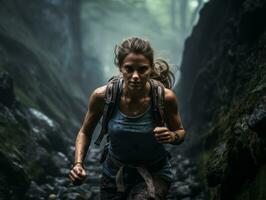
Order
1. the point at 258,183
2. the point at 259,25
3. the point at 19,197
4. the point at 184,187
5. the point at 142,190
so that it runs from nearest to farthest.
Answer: the point at 142,190, the point at 258,183, the point at 19,197, the point at 184,187, the point at 259,25

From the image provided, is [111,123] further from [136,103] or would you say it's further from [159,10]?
[159,10]

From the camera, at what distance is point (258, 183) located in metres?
5.11

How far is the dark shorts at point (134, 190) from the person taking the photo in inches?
167

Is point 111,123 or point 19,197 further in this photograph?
point 19,197

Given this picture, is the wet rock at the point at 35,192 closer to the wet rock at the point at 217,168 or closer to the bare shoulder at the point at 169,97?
the wet rock at the point at 217,168

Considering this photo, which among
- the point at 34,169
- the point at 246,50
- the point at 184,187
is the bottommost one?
the point at 184,187

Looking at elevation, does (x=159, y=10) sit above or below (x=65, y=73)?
above

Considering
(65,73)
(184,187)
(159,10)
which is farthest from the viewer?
(159,10)

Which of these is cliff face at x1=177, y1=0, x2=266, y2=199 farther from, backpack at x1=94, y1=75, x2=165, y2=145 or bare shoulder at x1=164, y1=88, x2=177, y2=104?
backpack at x1=94, y1=75, x2=165, y2=145

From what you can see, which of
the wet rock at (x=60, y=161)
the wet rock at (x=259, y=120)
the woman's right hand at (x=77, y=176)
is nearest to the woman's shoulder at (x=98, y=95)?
the woman's right hand at (x=77, y=176)

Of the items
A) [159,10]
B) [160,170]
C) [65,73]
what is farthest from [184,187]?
[159,10]

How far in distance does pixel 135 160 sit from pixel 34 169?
245 inches

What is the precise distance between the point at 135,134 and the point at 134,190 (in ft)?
2.10

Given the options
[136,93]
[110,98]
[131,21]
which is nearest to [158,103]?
[136,93]
